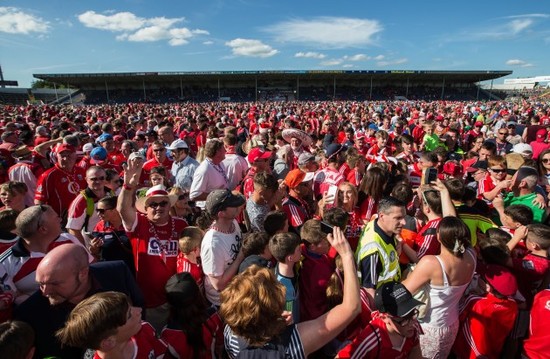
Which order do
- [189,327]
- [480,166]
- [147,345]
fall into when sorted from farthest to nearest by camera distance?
[480,166] < [189,327] < [147,345]

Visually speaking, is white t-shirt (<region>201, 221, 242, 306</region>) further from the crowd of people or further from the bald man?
the bald man

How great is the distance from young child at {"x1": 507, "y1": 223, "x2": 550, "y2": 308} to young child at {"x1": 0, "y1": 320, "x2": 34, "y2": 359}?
135 inches

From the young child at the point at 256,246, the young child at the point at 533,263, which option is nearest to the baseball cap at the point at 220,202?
the young child at the point at 256,246

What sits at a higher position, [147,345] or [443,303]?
[147,345]

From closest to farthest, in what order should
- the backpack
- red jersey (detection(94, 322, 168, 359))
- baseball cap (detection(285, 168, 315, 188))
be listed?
the backpack, red jersey (detection(94, 322, 168, 359)), baseball cap (detection(285, 168, 315, 188))

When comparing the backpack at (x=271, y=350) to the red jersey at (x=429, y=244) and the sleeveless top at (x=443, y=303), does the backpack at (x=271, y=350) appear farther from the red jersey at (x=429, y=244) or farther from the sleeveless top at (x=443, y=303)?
the red jersey at (x=429, y=244)

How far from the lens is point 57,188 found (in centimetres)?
461

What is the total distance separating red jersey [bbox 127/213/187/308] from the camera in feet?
9.64

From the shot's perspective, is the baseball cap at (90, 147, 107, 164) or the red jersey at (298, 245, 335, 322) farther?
the baseball cap at (90, 147, 107, 164)

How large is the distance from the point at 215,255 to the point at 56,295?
1073mm

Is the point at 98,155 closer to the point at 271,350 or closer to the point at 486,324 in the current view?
the point at 271,350

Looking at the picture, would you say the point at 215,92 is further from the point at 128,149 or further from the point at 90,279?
the point at 90,279

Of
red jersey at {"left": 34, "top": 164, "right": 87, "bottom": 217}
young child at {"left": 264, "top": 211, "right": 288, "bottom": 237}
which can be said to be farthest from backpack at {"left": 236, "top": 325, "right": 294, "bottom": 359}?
red jersey at {"left": 34, "top": 164, "right": 87, "bottom": 217}

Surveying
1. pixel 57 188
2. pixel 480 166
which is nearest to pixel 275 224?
pixel 57 188
